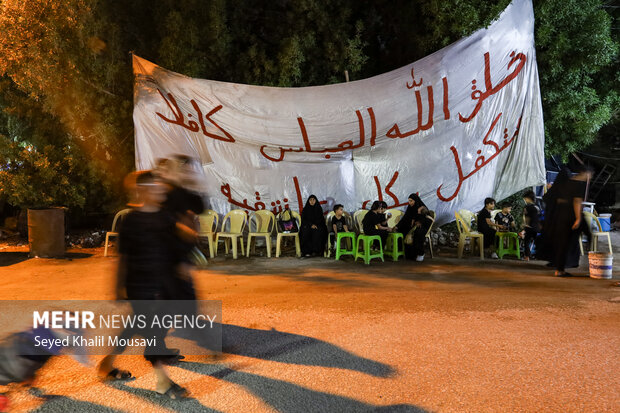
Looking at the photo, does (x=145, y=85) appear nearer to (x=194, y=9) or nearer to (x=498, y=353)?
(x=194, y=9)

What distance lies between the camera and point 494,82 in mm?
9195

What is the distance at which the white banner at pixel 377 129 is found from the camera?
918 cm

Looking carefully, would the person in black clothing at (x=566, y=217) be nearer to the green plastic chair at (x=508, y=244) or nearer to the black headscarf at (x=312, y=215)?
the green plastic chair at (x=508, y=244)

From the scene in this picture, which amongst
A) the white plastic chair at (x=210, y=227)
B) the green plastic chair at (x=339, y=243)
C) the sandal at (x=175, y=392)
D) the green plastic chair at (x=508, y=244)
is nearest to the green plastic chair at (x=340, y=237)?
the green plastic chair at (x=339, y=243)

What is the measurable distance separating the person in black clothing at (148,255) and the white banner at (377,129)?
6.40 meters

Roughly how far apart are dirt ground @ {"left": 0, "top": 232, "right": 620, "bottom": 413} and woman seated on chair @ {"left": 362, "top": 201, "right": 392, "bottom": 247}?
6.32 ft

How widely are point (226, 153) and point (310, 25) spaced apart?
3.69 metres

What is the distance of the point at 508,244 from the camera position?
9.08 meters

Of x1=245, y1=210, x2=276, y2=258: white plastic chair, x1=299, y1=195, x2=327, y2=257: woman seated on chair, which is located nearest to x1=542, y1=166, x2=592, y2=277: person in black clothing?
x1=299, y1=195, x2=327, y2=257: woman seated on chair

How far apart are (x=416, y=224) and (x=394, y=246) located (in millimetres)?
596

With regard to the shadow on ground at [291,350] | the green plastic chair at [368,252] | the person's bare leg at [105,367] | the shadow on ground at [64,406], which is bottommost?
the shadow on ground at [64,406]

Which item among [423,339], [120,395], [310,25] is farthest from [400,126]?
[120,395]

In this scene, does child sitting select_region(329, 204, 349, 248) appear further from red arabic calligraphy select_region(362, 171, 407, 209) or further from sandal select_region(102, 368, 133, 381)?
sandal select_region(102, 368, 133, 381)

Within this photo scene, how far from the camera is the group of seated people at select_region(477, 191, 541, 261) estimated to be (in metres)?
8.59
